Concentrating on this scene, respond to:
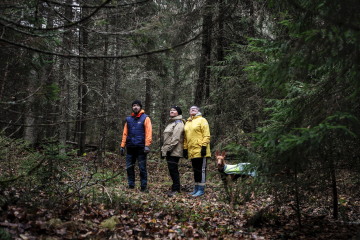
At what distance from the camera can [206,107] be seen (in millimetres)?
10859

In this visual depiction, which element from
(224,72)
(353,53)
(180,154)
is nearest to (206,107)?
(224,72)

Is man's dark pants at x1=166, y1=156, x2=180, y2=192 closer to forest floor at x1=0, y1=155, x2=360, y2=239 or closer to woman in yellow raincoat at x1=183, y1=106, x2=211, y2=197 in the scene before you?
woman in yellow raincoat at x1=183, y1=106, x2=211, y2=197

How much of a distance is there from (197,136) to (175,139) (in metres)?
0.62

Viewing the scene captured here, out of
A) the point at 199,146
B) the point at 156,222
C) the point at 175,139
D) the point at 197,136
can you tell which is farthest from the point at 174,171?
the point at 156,222

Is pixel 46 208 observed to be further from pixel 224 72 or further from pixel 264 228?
pixel 224 72

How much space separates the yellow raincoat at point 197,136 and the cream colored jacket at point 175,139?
0.18m

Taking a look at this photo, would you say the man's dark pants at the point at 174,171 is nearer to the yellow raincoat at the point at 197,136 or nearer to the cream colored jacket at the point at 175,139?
the cream colored jacket at the point at 175,139

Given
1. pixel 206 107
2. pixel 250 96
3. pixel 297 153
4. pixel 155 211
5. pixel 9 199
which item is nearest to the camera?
pixel 297 153

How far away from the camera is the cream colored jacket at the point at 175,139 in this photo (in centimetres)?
646

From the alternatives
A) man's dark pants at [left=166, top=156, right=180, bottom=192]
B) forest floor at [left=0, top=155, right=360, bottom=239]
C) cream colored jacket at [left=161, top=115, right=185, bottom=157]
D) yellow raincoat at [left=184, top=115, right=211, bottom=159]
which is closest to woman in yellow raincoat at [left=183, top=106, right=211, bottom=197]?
yellow raincoat at [left=184, top=115, right=211, bottom=159]

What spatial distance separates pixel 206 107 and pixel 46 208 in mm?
8190

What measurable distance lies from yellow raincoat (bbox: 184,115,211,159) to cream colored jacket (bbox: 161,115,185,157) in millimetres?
183

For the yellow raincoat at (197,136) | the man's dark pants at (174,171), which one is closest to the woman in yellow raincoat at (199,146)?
the yellow raincoat at (197,136)

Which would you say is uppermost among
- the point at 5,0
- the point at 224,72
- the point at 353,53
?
the point at 224,72
